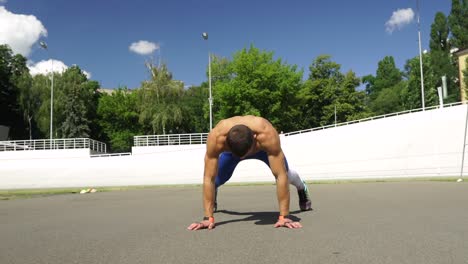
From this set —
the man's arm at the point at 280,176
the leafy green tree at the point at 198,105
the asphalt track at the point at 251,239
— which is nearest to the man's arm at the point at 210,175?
the asphalt track at the point at 251,239

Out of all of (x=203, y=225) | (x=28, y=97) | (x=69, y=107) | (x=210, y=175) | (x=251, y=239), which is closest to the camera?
(x=251, y=239)

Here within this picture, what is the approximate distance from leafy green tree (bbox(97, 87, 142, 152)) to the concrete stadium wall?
25.6 m

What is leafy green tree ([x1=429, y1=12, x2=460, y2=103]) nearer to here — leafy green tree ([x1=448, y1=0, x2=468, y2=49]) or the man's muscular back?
leafy green tree ([x1=448, y1=0, x2=468, y2=49])

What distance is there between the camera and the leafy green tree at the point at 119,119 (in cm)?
5609

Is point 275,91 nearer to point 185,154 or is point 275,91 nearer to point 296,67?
point 296,67

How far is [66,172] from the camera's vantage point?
2948 cm

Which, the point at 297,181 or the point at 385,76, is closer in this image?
the point at 297,181

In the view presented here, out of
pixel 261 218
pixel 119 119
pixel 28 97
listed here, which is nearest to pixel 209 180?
pixel 261 218

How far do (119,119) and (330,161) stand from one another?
37070mm

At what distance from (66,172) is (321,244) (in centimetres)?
2782

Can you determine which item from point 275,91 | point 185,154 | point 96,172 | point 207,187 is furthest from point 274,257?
point 275,91

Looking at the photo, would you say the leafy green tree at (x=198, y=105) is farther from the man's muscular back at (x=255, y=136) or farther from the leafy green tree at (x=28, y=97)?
the man's muscular back at (x=255, y=136)

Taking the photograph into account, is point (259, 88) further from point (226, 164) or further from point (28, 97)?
point (226, 164)

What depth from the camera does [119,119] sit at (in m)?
57.4
